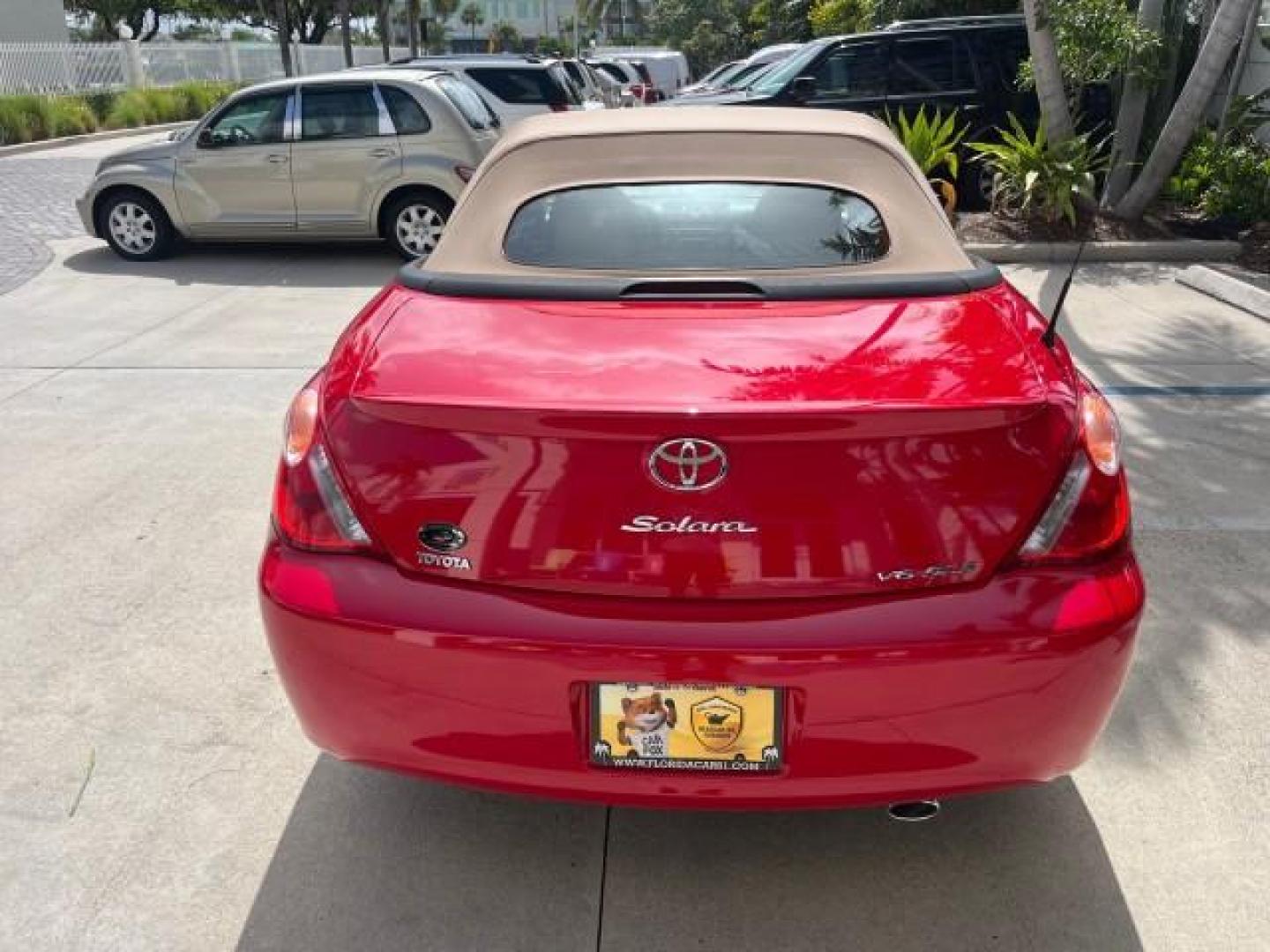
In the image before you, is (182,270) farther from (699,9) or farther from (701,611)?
(699,9)

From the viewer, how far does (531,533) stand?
79.8 inches

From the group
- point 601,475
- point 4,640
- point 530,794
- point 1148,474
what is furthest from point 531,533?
point 1148,474

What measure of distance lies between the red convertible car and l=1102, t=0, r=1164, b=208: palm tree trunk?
871cm

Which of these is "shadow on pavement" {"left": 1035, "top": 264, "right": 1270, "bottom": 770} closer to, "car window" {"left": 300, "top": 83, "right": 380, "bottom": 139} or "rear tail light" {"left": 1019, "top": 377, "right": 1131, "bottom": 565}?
"rear tail light" {"left": 1019, "top": 377, "right": 1131, "bottom": 565}

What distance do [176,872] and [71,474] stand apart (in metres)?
2.89

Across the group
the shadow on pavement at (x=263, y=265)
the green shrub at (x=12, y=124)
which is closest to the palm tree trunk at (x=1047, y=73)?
the shadow on pavement at (x=263, y=265)

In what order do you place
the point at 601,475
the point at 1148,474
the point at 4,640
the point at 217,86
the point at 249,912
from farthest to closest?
the point at 217,86 < the point at 1148,474 < the point at 4,640 < the point at 249,912 < the point at 601,475

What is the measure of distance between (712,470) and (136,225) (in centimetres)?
929

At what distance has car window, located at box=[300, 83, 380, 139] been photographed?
938 centimetres

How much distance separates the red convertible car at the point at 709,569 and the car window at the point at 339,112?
307 inches

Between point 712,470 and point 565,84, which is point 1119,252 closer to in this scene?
point 565,84

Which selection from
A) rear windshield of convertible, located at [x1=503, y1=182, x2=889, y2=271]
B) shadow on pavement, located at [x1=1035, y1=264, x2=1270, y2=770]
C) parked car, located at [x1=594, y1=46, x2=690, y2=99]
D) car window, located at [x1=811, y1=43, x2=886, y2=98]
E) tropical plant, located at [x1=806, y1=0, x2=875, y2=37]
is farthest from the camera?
parked car, located at [x1=594, y1=46, x2=690, y2=99]

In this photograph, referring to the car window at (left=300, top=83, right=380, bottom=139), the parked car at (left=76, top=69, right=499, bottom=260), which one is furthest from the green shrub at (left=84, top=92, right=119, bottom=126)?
the car window at (left=300, top=83, right=380, bottom=139)

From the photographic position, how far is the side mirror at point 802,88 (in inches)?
424
